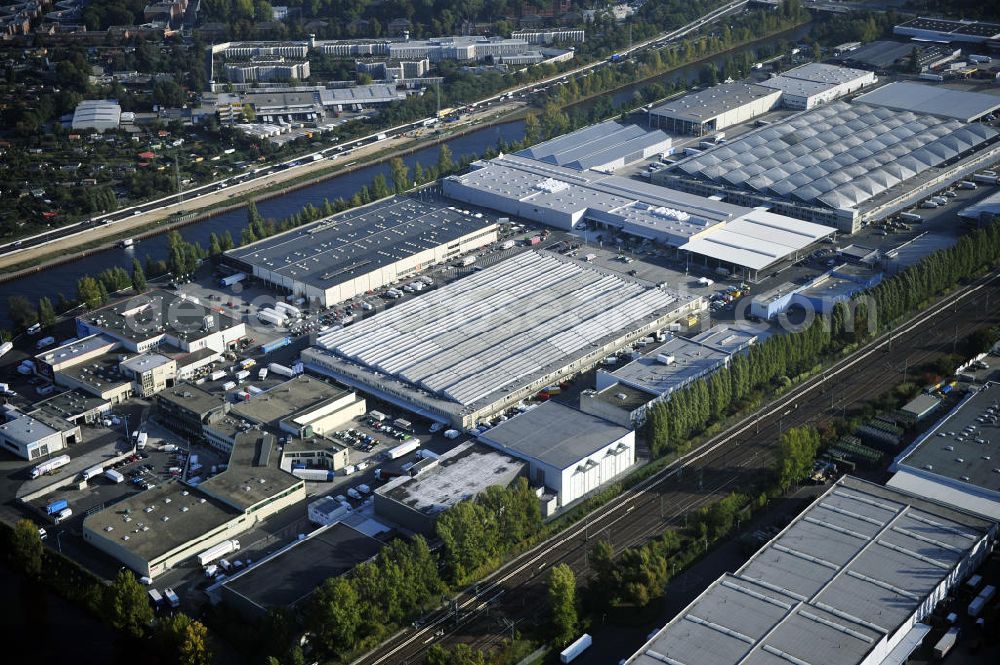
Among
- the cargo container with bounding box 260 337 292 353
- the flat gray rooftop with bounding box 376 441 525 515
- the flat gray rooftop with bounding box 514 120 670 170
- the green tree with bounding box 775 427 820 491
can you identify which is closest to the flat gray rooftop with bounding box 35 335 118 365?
the cargo container with bounding box 260 337 292 353

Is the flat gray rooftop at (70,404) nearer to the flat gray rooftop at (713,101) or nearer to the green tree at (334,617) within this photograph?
the green tree at (334,617)

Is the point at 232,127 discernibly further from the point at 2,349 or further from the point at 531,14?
the point at 531,14

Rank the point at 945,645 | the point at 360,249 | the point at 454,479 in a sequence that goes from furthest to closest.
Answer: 1. the point at 360,249
2. the point at 454,479
3. the point at 945,645

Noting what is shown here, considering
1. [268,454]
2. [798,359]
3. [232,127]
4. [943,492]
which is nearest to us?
[943,492]

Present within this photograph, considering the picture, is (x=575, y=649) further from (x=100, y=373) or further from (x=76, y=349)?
(x=76, y=349)

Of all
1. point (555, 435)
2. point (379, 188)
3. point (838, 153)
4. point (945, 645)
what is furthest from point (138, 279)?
point (838, 153)

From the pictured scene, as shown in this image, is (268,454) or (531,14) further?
(531,14)

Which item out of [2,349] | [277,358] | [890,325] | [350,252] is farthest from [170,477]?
[890,325]
